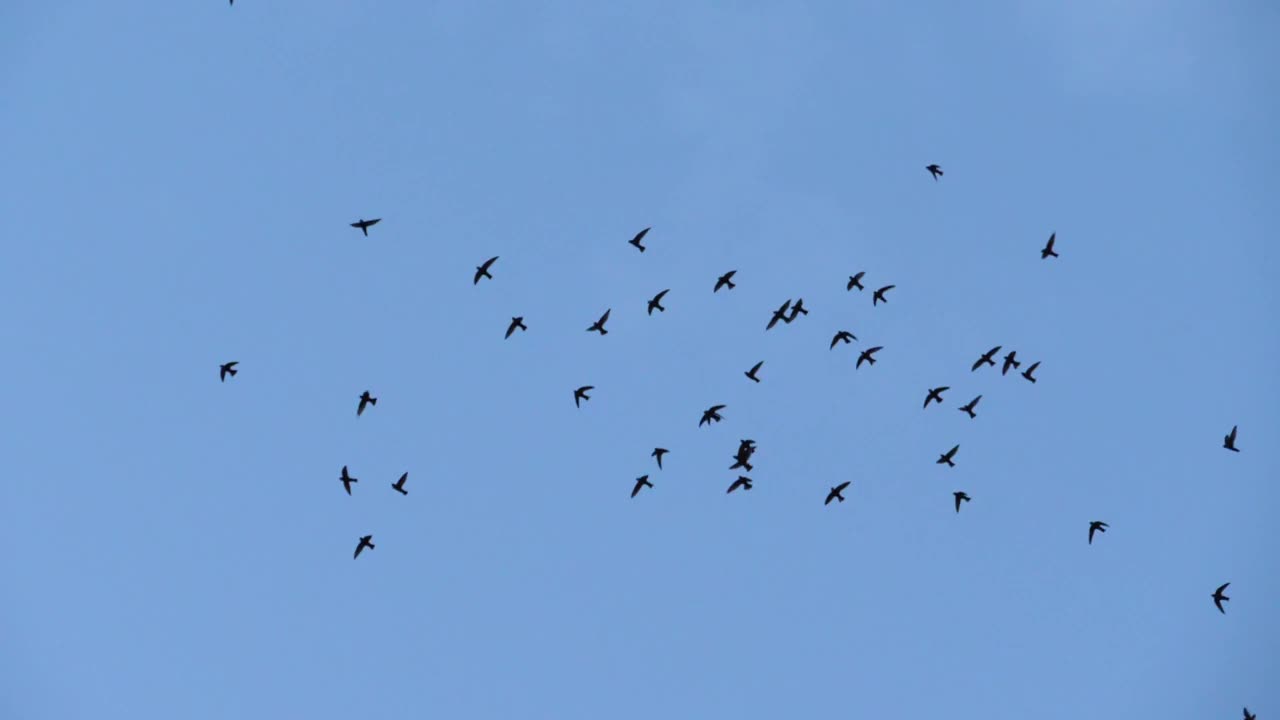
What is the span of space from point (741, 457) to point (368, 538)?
74.9 ft

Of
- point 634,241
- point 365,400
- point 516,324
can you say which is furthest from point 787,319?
point 365,400

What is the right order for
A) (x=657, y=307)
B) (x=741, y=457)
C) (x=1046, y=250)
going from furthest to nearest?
(x=1046, y=250) < (x=657, y=307) < (x=741, y=457)

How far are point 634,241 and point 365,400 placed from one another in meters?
18.2

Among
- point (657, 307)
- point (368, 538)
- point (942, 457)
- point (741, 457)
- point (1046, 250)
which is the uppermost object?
point (1046, 250)

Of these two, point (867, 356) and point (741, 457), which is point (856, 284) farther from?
point (741, 457)

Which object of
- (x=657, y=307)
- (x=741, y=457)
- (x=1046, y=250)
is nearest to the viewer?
(x=741, y=457)

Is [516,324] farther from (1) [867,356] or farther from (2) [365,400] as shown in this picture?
(1) [867,356]

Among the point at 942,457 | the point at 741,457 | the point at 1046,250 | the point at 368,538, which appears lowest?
the point at 368,538

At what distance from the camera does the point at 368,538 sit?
227 ft

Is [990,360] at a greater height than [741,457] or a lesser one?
greater

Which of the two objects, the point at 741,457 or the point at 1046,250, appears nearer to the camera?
the point at 741,457

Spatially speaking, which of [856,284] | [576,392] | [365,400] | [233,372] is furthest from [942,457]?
[233,372]

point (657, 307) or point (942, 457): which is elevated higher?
point (657, 307)

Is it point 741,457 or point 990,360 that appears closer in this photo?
point 741,457
